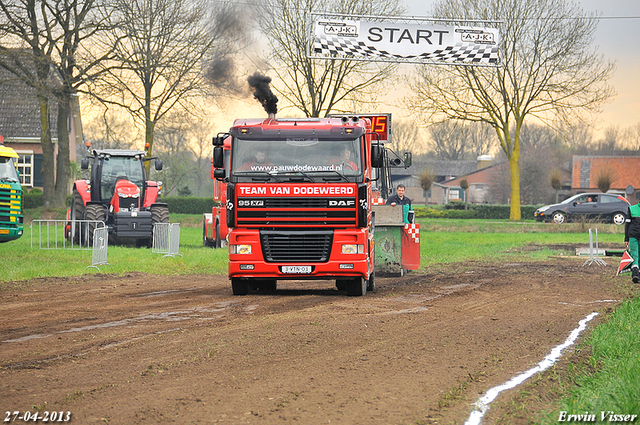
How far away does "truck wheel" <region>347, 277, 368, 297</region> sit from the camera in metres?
12.2

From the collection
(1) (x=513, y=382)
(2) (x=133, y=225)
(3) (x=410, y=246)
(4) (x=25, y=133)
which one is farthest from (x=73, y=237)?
(4) (x=25, y=133)

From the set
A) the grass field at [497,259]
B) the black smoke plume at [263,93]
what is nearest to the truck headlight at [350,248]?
the grass field at [497,259]

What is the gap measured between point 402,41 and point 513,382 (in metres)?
18.0

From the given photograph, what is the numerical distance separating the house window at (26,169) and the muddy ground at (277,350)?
36374 millimetres

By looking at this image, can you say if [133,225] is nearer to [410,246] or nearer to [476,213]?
[410,246]

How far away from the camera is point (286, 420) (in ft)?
16.4

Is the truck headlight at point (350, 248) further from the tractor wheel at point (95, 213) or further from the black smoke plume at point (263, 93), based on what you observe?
the tractor wheel at point (95, 213)

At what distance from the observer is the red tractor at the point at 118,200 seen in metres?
23.0

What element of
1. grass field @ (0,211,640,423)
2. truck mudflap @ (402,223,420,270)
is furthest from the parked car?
truck mudflap @ (402,223,420,270)

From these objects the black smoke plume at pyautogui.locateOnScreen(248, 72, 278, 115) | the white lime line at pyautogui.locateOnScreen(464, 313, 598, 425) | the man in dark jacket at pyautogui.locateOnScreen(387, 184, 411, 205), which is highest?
the black smoke plume at pyautogui.locateOnScreen(248, 72, 278, 115)

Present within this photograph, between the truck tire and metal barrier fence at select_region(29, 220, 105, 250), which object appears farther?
the truck tire

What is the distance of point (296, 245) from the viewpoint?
11688mm

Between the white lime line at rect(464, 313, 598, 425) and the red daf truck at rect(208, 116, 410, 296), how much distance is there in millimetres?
4105

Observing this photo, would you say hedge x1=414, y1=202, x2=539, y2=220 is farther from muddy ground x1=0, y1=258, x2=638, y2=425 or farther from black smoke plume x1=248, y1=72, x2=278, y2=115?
muddy ground x1=0, y1=258, x2=638, y2=425
